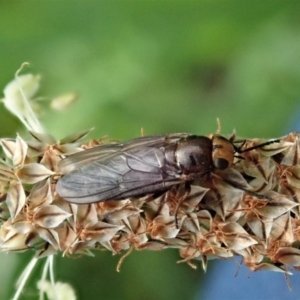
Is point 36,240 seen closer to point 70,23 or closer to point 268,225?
point 268,225

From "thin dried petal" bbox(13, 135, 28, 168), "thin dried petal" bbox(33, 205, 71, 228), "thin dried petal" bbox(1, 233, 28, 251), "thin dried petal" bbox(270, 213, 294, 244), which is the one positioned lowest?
"thin dried petal" bbox(270, 213, 294, 244)

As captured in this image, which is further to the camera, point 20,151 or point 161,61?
point 161,61

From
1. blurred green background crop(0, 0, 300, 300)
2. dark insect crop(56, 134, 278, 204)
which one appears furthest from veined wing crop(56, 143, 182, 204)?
blurred green background crop(0, 0, 300, 300)

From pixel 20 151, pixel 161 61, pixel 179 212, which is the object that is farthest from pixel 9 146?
pixel 161 61

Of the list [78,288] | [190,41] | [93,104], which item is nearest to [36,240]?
[78,288]

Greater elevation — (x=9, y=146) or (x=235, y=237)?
(x=9, y=146)

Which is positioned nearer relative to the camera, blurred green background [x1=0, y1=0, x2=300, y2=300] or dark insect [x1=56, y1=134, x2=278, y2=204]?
dark insect [x1=56, y1=134, x2=278, y2=204]

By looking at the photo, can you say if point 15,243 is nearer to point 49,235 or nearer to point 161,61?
point 49,235

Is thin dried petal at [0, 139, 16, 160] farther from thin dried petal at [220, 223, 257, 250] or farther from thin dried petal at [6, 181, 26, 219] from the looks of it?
thin dried petal at [220, 223, 257, 250]
